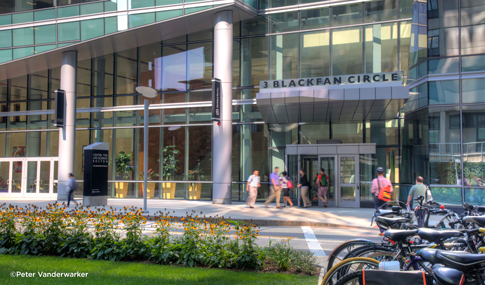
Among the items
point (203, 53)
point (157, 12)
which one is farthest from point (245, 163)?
point (157, 12)

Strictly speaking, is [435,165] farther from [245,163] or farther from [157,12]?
[157,12]

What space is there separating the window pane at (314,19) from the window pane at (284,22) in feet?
1.29

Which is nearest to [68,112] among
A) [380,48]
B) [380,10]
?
[380,48]

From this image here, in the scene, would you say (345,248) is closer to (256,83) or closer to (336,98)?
(336,98)

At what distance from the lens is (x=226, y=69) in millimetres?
20734

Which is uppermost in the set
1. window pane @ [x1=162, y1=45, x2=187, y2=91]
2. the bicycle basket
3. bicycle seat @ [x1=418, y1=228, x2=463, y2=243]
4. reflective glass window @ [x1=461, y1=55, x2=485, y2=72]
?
window pane @ [x1=162, y1=45, x2=187, y2=91]

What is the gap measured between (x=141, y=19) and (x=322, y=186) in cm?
1314

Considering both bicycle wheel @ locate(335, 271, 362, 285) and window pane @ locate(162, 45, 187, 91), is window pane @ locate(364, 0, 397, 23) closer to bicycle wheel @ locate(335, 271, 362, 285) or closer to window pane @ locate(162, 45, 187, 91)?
window pane @ locate(162, 45, 187, 91)

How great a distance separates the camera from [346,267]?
4.11m

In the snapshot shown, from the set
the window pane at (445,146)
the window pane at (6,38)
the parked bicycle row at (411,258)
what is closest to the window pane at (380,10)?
the window pane at (445,146)

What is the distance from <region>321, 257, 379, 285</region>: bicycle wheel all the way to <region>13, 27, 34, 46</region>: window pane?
24665 millimetres

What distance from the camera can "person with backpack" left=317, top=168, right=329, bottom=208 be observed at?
19125 millimetres

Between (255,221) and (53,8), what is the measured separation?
1838cm

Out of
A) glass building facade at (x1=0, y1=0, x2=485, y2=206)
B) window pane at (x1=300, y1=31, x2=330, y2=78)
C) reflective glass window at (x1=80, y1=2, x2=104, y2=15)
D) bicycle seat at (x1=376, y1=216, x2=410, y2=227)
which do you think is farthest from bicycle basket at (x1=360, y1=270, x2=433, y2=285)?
reflective glass window at (x1=80, y1=2, x2=104, y2=15)
